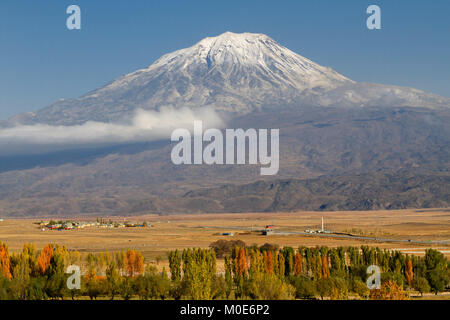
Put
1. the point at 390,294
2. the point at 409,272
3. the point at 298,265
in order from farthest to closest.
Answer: the point at 298,265, the point at 409,272, the point at 390,294

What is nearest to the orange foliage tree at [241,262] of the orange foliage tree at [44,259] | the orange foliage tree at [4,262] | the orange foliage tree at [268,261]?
the orange foliage tree at [268,261]

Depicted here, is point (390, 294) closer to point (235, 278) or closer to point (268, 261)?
point (235, 278)

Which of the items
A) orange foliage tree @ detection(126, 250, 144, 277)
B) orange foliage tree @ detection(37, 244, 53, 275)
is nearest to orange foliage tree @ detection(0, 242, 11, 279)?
orange foliage tree @ detection(37, 244, 53, 275)

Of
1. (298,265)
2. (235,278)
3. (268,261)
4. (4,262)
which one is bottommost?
(235,278)

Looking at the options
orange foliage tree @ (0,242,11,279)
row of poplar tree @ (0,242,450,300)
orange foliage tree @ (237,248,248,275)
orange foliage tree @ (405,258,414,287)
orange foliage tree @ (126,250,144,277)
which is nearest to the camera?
row of poplar tree @ (0,242,450,300)

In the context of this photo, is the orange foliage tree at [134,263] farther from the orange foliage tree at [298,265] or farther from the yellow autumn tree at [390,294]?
the yellow autumn tree at [390,294]

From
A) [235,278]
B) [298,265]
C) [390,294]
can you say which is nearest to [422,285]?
[298,265]

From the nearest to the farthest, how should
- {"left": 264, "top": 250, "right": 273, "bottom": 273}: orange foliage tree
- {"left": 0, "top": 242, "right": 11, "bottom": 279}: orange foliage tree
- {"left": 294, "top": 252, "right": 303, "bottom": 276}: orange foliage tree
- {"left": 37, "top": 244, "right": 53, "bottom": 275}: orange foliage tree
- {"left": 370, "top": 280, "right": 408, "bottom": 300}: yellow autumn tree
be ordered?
{"left": 370, "top": 280, "right": 408, "bottom": 300}: yellow autumn tree, {"left": 0, "top": 242, "right": 11, "bottom": 279}: orange foliage tree, {"left": 37, "top": 244, "right": 53, "bottom": 275}: orange foliage tree, {"left": 264, "top": 250, "right": 273, "bottom": 273}: orange foliage tree, {"left": 294, "top": 252, "right": 303, "bottom": 276}: orange foliage tree

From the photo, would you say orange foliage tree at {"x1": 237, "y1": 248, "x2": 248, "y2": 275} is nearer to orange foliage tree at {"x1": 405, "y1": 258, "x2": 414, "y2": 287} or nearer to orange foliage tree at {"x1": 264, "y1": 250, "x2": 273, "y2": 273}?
orange foliage tree at {"x1": 264, "y1": 250, "x2": 273, "y2": 273}

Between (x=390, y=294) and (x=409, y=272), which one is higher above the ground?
(x=390, y=294)
